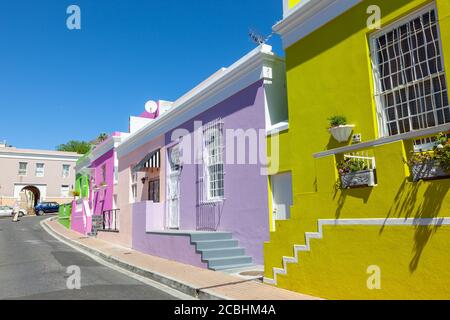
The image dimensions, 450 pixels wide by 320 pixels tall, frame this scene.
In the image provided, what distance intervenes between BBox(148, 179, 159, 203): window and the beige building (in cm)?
3407

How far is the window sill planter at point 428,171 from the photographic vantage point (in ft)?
15.3

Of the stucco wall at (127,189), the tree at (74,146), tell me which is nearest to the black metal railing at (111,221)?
the stucco wall at (127,189)

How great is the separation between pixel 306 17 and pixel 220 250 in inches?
221

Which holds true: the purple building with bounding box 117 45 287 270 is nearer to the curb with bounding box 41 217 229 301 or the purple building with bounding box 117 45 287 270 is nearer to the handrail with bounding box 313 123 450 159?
the curb with bounding box 41 217 229 301

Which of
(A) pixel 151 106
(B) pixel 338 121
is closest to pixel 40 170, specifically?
(A) pixel 151 106

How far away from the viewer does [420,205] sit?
4828mm

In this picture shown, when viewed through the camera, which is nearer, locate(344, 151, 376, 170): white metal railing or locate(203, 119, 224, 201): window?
locate(344, 151, 376, 170): white metal railing

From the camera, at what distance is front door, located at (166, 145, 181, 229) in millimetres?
12820

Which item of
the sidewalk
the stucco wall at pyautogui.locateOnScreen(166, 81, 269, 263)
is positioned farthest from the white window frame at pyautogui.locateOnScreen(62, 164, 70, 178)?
the stucco wall at pyautogui.locateOnScreen(166, 81, 269, 263)

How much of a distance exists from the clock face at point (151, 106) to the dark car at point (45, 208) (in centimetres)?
3016

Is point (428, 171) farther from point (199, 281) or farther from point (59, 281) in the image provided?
point (59, 281)

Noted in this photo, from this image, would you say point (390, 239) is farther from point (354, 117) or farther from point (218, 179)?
point (218, 179)

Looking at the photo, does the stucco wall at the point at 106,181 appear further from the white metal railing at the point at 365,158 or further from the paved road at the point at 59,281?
the white metal railing at the point at 365,158

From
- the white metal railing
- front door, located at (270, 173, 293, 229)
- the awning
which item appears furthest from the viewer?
the awning
